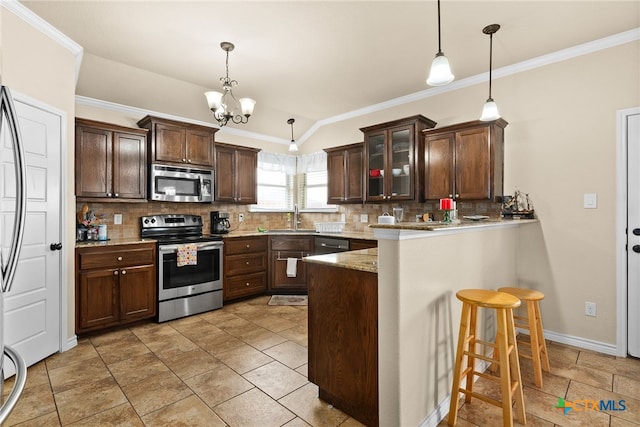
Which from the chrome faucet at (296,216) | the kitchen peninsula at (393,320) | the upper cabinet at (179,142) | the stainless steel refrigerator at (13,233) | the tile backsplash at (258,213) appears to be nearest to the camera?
the stainless steel refrigerator at (13,233)

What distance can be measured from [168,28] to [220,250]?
247 cm

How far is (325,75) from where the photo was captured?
12.2 ft

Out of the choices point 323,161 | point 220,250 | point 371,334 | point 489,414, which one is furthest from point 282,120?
point 489,414

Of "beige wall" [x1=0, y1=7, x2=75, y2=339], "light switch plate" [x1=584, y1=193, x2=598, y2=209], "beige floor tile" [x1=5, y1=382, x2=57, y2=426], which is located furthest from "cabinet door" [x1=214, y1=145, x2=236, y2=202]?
"light switch plate" [x1=584, y1=193, x2=598, y2=209]

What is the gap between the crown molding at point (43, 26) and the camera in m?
2.45

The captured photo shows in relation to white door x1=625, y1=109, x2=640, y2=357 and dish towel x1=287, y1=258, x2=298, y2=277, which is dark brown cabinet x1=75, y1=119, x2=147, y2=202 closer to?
dish towel x1=287, y1=258, x2=298, y2=277

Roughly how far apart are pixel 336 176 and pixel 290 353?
2.71 meters

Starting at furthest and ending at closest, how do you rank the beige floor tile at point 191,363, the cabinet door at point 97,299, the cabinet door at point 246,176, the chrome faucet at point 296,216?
the chrome faucet at point 296,216, the cabinet door at point 246,176, the cabinet door at point 97,299, the beige floor tile at point 191,363

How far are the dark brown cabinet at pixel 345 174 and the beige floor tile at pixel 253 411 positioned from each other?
9.59 feet

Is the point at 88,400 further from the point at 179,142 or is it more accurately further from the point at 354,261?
the point at 179,142

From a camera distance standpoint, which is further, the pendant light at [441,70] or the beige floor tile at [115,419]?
the pendant light at [441,70]

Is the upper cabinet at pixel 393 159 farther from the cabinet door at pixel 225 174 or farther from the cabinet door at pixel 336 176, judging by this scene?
the cabinet door at pixel 225 174

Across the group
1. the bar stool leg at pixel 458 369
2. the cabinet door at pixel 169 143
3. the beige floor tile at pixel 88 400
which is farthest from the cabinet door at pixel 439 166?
the beige floor tile at pixel 88 400

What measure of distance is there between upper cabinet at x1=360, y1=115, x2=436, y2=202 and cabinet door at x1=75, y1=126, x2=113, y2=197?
3007 millimetres
